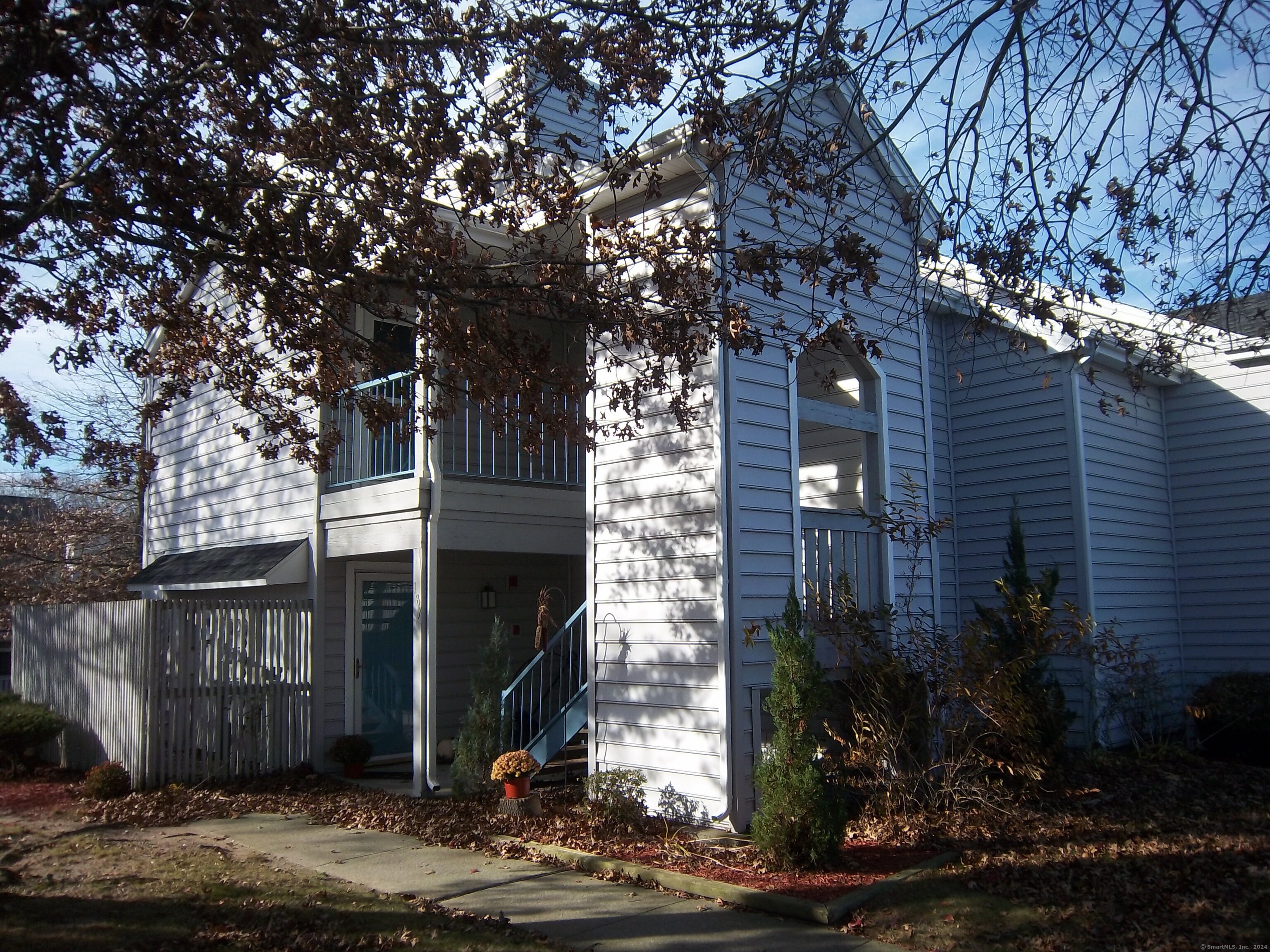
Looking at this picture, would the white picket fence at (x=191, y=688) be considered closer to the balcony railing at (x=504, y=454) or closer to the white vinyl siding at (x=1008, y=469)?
the balcony railing at (x=504, y=454)

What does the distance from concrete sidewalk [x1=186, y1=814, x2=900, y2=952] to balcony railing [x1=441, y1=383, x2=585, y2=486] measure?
4.14 meters

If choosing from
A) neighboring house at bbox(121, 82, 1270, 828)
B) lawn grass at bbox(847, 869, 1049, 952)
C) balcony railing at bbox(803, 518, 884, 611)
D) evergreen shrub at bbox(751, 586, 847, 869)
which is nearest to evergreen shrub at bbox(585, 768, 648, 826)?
neighboring house at bbox(121, 82, 1270, 828)

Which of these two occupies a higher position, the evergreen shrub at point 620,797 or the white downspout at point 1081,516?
the white downspout at point 1081,516

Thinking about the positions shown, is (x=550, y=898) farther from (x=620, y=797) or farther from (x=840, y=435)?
(x=840, y=435)

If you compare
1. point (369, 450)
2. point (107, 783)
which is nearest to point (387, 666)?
point (369, 450)

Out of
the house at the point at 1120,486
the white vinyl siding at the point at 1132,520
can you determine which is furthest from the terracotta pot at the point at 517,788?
the white vinyl siding at the point at 1132,520

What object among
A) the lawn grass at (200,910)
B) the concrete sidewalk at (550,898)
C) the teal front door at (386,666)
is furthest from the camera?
the teal front door at (386,666)

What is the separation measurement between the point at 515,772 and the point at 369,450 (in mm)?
5072

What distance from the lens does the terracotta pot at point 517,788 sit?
355 inches

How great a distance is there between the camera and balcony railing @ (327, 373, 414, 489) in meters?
11.7

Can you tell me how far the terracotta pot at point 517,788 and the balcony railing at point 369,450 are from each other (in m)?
3.81

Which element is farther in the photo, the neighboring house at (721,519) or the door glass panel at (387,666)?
the door glass panel at (387,666)

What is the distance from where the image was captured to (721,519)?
8445mm

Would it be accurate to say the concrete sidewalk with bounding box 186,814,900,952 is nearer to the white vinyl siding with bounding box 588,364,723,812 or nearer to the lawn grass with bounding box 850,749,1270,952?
the lawn grass with bounding box 850,749,1270,952
